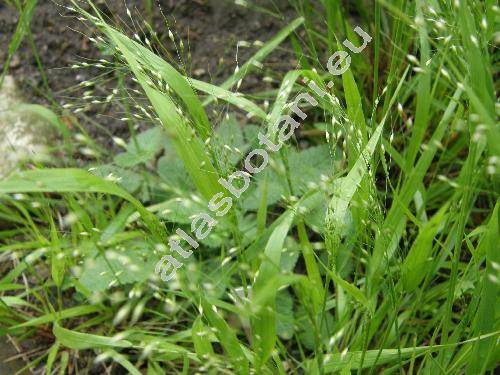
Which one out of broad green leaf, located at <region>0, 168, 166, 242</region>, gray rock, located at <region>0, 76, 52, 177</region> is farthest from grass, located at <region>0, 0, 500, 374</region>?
gray rock, located at <region>0, 76, 52, 177</region>

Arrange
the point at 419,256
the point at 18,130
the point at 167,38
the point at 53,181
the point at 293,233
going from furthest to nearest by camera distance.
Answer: the point at 167,38
the point at 18,130
the point at 293,233
the point at 419,256
the point at 53,181

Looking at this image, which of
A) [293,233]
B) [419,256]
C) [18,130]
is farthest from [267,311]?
[18,130]

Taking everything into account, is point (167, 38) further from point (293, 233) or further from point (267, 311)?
point (267, 311)

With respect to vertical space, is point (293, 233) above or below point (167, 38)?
below

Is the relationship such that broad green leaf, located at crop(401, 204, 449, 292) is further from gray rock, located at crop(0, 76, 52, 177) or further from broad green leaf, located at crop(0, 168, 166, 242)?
gray rock, located at crop(0, 76, 52, 177)

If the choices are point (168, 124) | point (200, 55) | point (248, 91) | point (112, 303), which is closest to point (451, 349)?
point (168, 124)

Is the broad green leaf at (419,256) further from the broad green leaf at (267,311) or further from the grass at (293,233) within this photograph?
the broad green leaf at (267,311)

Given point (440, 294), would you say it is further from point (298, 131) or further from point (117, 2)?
point (117, 2)

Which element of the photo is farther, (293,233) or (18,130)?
(18,130)
